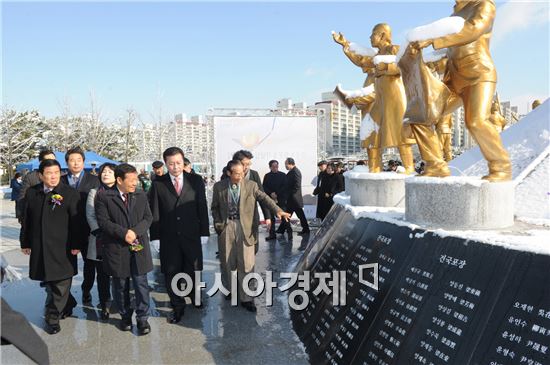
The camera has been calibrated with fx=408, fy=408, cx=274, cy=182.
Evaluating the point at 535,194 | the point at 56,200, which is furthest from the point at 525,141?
the point at 56,200

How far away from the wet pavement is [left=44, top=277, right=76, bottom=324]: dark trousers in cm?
15

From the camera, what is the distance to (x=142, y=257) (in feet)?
12.6

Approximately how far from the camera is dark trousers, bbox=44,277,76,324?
391 cm

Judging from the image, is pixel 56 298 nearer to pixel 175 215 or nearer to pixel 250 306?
pixel 175 215

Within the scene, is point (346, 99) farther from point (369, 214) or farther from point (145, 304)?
point (145, 304)

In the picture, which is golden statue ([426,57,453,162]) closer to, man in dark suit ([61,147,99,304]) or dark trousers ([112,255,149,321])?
dark trousers ([112,255,149,321])

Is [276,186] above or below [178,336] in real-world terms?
above

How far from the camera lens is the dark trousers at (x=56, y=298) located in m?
3.91

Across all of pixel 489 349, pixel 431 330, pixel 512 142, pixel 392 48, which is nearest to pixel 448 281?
pixel 431 330

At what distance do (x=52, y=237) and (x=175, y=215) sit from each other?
3.83 feet

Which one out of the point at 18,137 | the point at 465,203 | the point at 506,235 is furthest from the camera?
the point at 18,137

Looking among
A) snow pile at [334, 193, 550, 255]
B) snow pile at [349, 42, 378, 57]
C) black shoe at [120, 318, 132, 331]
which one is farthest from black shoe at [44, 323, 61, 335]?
snow pile at [349, 42, 378, 57]

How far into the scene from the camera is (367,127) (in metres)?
5.32

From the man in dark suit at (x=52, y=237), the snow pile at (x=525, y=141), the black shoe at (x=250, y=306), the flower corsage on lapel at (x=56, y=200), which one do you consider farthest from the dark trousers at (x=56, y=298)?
the snow pile at (x=525, y=141)
